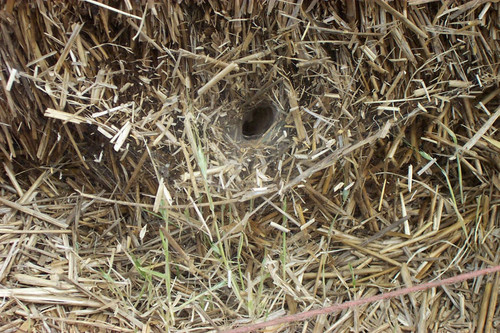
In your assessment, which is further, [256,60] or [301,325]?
[301,325]

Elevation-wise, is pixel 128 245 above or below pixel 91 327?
above

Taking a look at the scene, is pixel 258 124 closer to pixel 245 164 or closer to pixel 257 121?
pixel 257 121

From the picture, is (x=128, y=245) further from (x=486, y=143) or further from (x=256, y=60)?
(x=486, y=143)

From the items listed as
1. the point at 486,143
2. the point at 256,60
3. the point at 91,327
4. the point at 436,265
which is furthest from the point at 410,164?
the point at 91,327

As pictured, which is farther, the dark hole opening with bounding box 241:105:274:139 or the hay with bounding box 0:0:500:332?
the dark hole opening with bounding box 241:105:274:139

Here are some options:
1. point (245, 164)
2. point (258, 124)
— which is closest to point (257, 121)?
point (258, 124)
